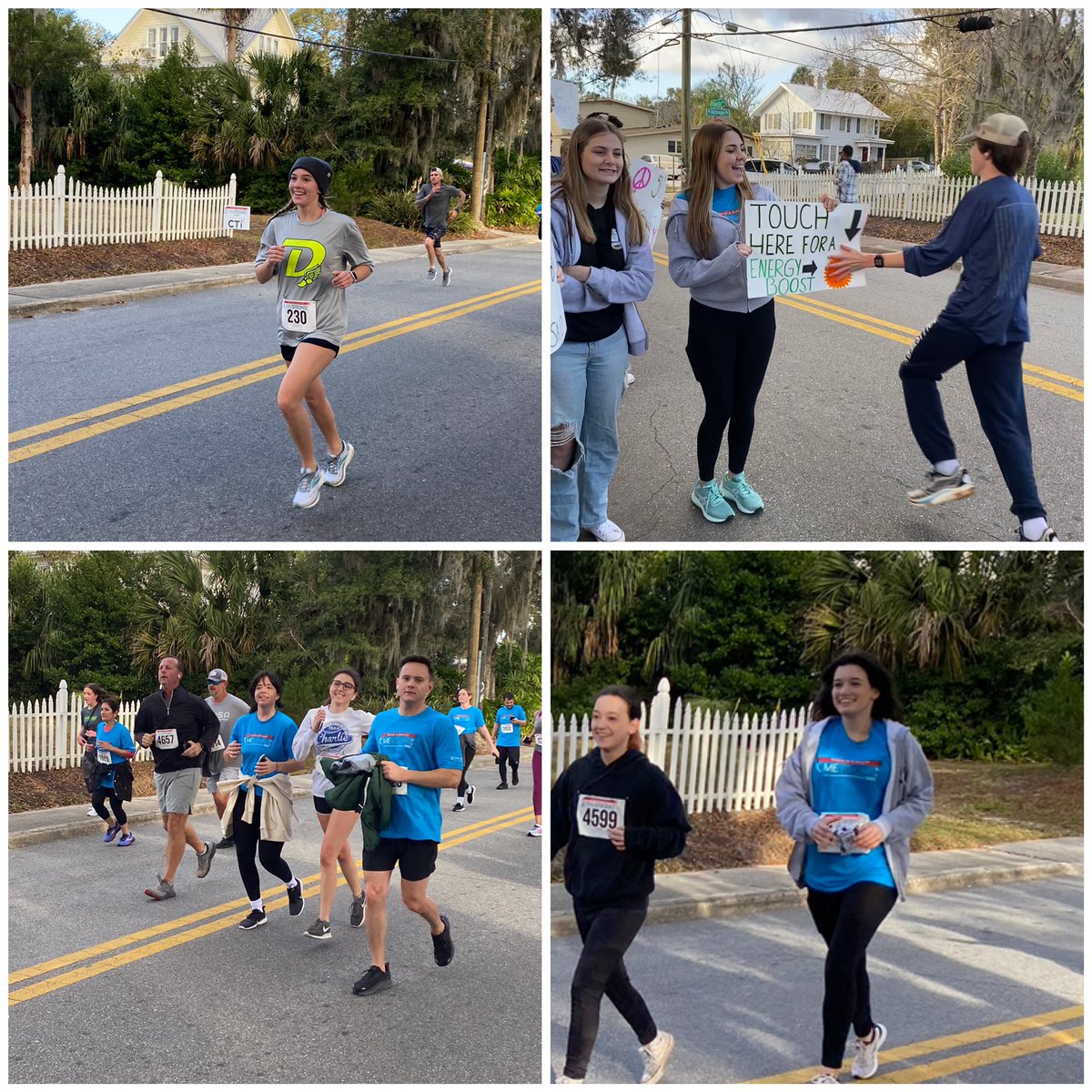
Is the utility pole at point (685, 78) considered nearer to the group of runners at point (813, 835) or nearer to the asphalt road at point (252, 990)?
the group of runners at point (813, 835)

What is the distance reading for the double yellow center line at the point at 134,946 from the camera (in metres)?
5.07

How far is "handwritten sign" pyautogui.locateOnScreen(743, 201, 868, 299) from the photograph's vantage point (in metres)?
5.38

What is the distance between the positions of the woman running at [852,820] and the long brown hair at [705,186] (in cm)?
221

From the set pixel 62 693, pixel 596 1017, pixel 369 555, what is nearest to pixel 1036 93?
pixel 369 555

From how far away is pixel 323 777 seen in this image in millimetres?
6414

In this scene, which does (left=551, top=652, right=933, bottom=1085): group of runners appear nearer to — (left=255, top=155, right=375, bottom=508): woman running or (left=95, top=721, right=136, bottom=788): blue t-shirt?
(left=255, top=155, right=375, bottom=508): woman running

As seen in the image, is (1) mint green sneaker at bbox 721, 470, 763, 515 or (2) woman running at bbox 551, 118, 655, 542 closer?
(2) woman running at bbox 551, 118, 655, 542

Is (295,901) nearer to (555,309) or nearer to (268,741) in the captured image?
(268,741)

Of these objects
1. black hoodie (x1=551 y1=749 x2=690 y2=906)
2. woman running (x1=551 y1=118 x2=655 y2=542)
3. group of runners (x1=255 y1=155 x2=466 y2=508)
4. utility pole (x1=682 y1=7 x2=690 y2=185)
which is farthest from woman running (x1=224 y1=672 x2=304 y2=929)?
utility pole (x1=682 y1=7 x2=690 y2=185)

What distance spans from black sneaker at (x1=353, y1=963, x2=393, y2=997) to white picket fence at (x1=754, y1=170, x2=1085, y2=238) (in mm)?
14547

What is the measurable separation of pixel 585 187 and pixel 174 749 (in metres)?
4.28

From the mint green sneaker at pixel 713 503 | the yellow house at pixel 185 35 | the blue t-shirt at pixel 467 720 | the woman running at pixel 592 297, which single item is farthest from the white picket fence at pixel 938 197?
the yellow house at pixel 185 35

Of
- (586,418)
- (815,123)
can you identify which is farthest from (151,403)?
(815,123)

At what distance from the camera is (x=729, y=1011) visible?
207 inches
